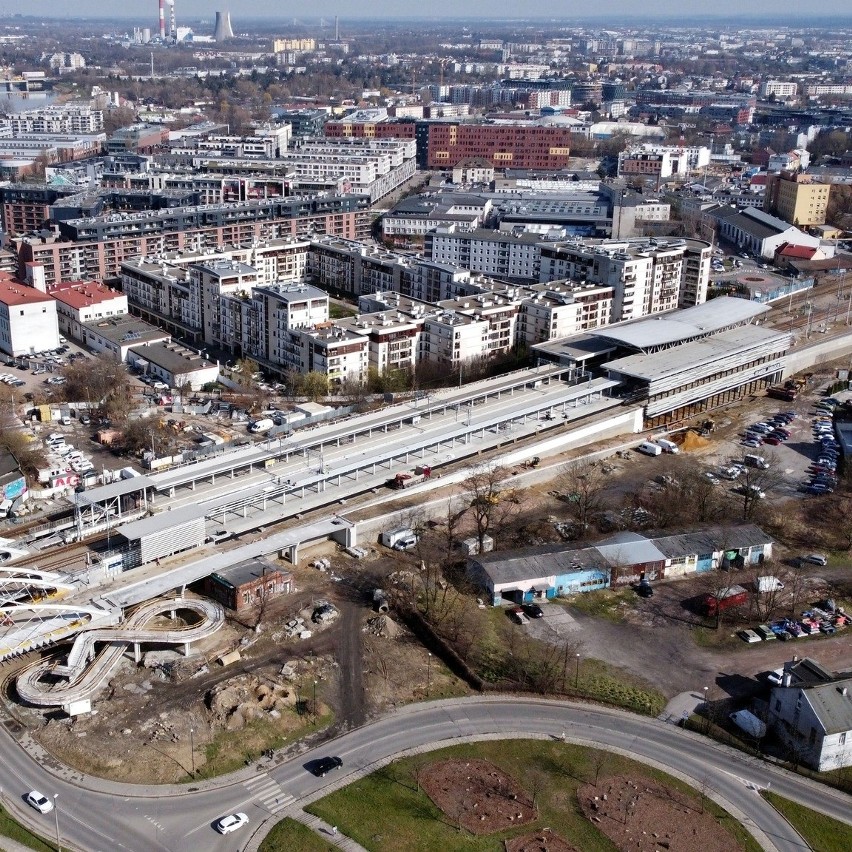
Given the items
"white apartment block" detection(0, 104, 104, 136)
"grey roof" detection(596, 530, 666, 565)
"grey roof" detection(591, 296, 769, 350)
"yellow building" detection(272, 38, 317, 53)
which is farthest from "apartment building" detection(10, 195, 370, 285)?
"yellow building" detection(272, 38, 317, 53)

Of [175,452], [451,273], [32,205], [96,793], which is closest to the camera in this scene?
[96,793]

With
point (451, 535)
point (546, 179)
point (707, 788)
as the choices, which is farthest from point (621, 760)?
point (546, 179)

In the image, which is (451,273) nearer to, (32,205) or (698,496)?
(698,496)

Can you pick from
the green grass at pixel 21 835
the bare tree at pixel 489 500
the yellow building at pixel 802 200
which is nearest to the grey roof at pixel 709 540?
the bare tree at pixel 489 500

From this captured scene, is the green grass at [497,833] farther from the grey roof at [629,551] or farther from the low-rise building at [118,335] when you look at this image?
the low-rise building at [118,335]

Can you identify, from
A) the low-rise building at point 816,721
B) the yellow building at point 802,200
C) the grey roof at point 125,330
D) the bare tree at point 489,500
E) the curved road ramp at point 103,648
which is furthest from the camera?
the yellow building at point 802,200

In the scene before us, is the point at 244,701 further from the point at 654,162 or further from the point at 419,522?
the point at 654,162

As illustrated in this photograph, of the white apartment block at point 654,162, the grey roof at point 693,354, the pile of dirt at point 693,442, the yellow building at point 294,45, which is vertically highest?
the yellow building at point 294,45
